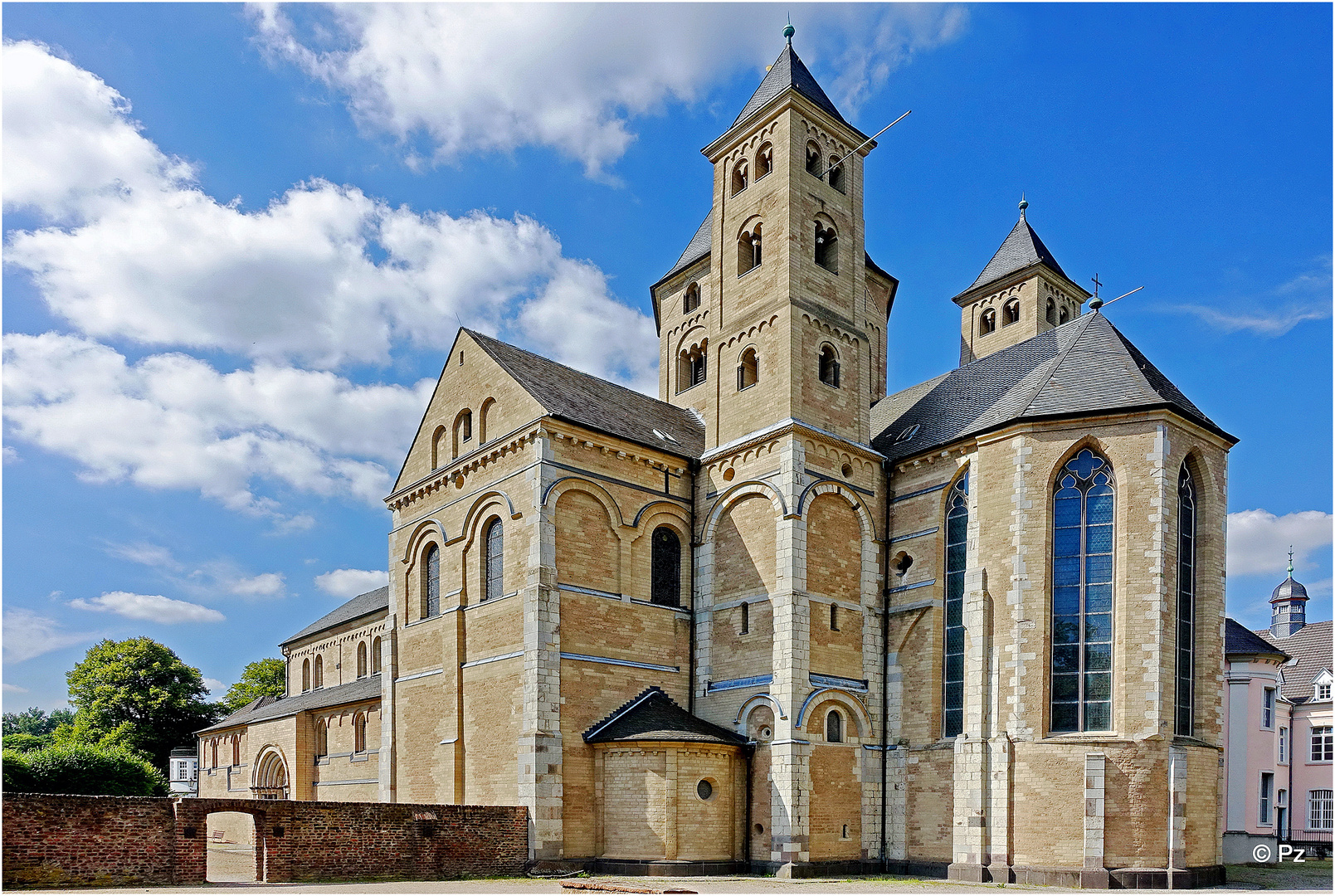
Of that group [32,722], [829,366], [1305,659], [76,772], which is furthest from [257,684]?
[32,722]

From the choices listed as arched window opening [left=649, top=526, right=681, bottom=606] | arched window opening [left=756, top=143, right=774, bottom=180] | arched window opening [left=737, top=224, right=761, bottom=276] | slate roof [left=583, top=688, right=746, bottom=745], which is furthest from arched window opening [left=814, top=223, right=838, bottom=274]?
slate roof [left=583, top=688, right=746, bottom=745]

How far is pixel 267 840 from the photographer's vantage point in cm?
2059

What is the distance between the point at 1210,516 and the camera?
2575 cm

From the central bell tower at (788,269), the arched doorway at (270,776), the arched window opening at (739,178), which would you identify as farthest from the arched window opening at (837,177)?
the arched doorway at (270,776)

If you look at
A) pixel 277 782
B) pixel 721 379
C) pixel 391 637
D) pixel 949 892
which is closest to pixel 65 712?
pixel 277 782

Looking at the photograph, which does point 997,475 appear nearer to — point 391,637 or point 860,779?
point 860,779

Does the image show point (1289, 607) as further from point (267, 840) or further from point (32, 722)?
point (32, 722)

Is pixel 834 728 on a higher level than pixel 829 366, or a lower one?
lower

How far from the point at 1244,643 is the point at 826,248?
67.6 ft

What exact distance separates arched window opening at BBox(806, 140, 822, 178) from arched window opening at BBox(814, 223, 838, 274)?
1.68m

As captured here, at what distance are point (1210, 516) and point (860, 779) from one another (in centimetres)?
1107

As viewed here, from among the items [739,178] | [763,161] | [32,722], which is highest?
[763,161]

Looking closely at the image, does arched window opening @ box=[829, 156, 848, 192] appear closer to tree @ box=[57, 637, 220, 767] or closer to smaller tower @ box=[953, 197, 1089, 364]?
smaller tower @ box=[953, 197, 1089, 364]

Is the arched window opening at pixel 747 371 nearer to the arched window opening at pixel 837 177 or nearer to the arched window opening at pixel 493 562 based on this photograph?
the arched window opening at pixel 837 177
